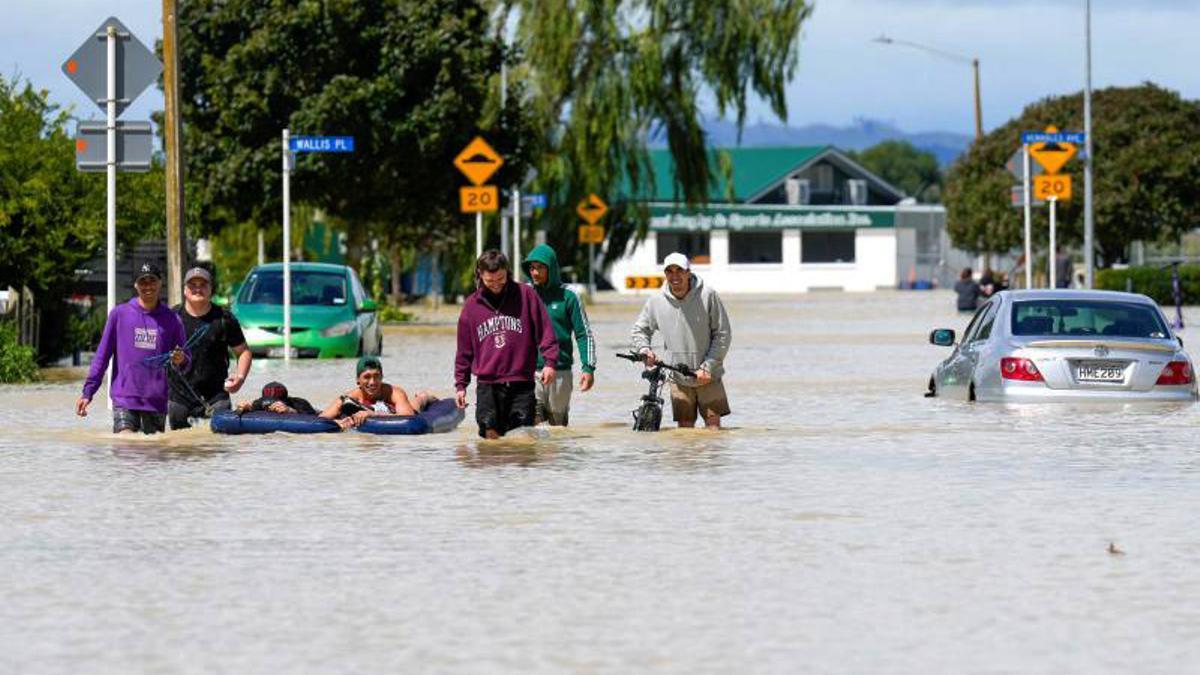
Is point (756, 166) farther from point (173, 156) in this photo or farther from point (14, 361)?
point (14, 361)

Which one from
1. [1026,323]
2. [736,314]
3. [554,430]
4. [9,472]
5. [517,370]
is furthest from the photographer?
[736,314]

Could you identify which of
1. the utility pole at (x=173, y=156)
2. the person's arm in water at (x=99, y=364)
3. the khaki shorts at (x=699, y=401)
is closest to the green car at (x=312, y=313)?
the utility pole at (x=173, y=156)

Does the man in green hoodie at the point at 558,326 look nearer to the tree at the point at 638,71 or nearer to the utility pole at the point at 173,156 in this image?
the utility pole at the point at 173,156

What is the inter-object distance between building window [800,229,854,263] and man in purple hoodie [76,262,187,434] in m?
111

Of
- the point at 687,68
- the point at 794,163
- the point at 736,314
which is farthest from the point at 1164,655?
the point at 794,163

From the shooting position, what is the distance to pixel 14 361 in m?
30.2

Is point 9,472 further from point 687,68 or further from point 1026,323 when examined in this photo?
point 687,68

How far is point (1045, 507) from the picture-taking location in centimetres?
1461

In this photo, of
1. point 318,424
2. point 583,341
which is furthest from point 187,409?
point 583,341

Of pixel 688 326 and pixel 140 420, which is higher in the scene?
pixel 688 326

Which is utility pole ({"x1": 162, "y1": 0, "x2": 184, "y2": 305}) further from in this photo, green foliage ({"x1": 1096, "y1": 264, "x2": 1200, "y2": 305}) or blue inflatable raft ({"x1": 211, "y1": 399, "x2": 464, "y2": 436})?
green foliage ({"x1": 1096, "y1": 264, "x2": 1200, "y2": 305})

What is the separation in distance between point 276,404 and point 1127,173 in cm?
6485

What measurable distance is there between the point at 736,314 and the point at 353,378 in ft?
119

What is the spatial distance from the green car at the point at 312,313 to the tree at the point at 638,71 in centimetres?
2105
